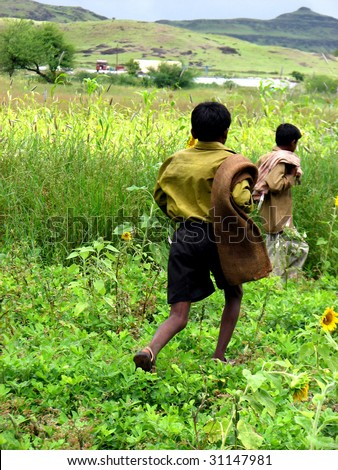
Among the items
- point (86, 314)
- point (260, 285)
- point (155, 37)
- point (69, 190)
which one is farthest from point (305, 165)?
Result: point (155, 37)

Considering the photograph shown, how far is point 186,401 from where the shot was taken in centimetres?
339

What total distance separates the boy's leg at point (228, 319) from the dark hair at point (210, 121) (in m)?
0.79

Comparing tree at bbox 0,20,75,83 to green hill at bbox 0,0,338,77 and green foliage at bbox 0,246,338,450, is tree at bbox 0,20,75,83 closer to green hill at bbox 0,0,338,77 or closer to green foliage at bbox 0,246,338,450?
green foliage at bbox 0,246,338,450

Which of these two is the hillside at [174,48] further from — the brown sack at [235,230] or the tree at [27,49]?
the brown sack at [235,230]

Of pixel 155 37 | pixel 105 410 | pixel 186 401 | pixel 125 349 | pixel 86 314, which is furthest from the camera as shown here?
pixel 155 37

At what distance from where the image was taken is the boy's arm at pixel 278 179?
5.34m

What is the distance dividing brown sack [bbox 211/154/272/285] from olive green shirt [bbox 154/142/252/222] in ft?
0.19

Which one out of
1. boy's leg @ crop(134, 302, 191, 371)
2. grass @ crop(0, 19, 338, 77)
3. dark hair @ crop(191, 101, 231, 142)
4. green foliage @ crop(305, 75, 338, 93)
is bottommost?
grass @ crop(0, 19, 338, 77)

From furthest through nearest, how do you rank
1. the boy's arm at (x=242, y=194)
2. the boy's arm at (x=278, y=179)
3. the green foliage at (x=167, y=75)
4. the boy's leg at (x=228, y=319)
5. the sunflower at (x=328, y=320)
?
1. the green foliage at (x=167, y=75)
2. the boy's arm at (x=278, y=179)
3. the boy's leg at (x=228, y=319)
4. the boy's arm at (x=242, y=194)
5. the sunflower at (x=328, y=320)

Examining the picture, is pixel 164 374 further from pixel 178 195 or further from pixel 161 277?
pixel 161 277

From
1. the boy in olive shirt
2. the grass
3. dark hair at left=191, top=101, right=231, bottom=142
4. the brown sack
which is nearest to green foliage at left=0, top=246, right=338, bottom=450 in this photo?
the boy in olive shirt

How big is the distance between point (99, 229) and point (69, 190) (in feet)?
1.25

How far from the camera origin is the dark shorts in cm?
365

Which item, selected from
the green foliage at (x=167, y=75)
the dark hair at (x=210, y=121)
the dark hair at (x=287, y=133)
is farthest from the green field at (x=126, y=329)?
the green foliage at (x=167, y=75)
